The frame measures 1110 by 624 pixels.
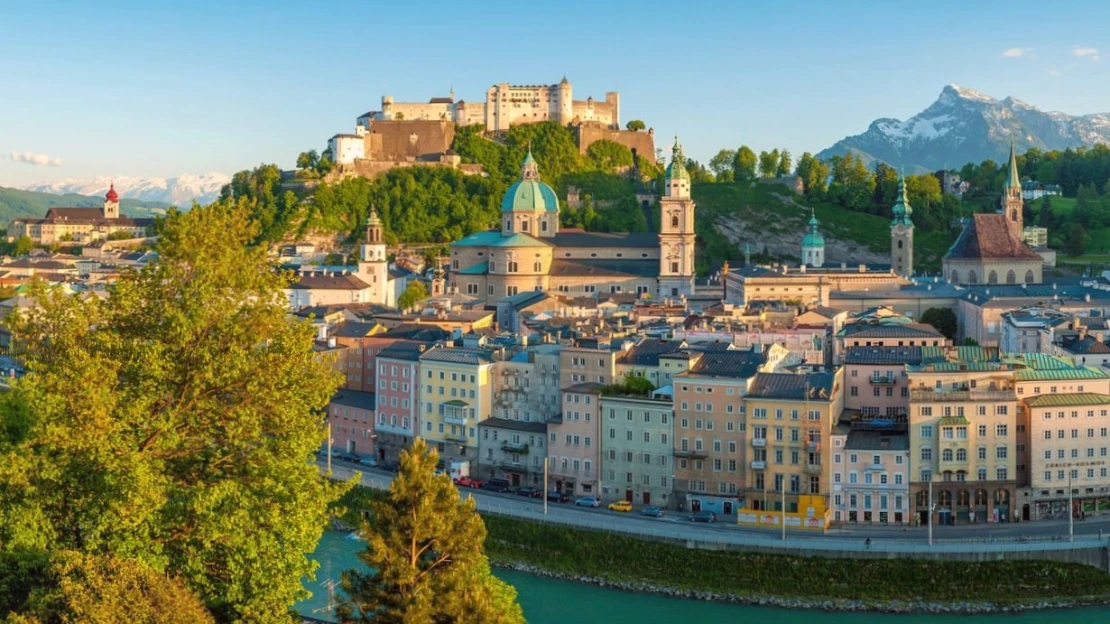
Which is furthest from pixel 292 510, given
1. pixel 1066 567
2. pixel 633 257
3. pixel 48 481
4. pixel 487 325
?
pixel 633 257

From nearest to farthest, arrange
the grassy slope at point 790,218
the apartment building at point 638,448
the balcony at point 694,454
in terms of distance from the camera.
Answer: the balcony at point 694,454 < the apartment building at point 638,448 < the grassy slope at point 790,218

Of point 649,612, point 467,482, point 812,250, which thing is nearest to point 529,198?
point 812,250

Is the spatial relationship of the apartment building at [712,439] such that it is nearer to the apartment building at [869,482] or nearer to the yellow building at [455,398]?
the apartment building at [869,482]

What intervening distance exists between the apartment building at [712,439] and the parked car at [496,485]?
489cm

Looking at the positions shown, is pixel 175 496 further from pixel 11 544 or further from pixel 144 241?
pixel 144 241

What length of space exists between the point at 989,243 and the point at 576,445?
35503mm

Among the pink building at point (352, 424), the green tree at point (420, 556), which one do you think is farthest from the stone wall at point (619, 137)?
the green tree at point (420, 556)

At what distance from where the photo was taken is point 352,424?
4262 centimetres

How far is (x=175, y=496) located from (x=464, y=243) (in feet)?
187

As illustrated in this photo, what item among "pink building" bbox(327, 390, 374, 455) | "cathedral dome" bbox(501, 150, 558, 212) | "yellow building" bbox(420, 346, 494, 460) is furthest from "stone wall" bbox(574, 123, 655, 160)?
"yellow building" bbox(420, 346, 494, 460)

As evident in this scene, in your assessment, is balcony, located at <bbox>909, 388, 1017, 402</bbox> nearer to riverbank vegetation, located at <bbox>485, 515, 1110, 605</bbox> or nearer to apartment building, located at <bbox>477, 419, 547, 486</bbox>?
riverbank vegetation, located at <bbox>485, 515, 1110, 605</bbox>

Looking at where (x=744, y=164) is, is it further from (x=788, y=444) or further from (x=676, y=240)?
(x=788, y=444)

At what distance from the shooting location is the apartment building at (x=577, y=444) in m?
35.5

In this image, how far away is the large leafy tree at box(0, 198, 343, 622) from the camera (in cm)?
1531
